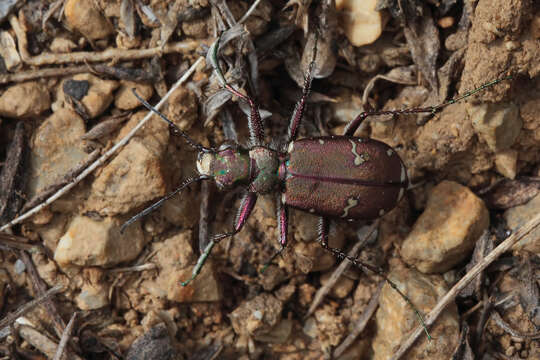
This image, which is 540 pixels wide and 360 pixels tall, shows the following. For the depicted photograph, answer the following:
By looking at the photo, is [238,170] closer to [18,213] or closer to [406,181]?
[406,181]

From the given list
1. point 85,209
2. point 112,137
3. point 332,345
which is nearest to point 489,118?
point 332,345

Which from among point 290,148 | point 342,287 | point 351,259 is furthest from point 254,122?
point 342,287

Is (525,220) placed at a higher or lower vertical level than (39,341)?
higher

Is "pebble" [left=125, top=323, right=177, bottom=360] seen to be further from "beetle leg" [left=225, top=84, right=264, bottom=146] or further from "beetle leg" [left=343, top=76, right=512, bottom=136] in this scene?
"beetle leg" [left=343, top=76, right=512, bottom=136]

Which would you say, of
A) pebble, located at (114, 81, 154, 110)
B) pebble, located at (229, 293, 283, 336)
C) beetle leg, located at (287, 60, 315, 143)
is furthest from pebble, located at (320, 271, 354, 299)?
pebble, located at (114, 81, 154, 110)

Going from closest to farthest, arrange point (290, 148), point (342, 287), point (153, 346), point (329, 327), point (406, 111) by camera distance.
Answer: point (153, 346)
point (406, 111)
point (290, 148)
point (329, 327)
point (342, 287)

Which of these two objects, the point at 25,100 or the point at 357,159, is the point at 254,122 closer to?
the point at 357,159
